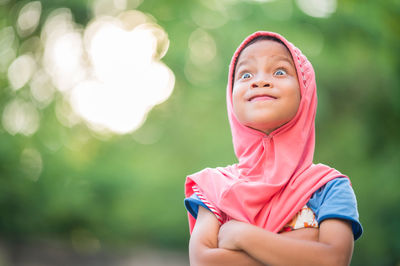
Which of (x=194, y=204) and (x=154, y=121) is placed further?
(x=154, y=121)

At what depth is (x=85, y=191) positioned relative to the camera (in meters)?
7.22

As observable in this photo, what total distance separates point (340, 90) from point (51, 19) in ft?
16.1

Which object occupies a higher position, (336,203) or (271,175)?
(271,175)

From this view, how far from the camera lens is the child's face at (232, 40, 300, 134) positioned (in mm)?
1550

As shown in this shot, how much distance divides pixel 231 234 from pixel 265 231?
0.11 meters

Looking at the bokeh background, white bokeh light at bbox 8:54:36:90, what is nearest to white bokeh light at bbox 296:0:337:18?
the bokeh background

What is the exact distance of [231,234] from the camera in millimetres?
Answer: 1398

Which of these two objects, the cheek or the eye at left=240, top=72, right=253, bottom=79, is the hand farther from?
the eye at left=240, top=72, right=253, bottom=79

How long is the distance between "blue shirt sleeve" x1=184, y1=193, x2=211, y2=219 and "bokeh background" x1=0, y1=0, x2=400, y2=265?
4824mm

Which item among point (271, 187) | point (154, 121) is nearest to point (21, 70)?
point (154, 121)

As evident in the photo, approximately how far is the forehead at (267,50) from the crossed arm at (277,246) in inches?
23.9

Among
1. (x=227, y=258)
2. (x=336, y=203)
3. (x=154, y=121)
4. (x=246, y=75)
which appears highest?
(x=154, y=121)

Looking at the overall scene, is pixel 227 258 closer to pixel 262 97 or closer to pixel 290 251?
pixel 290 251

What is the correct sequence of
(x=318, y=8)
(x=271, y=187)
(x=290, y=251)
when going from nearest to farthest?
(x=290, y=251), (x=271, y=187), (x=318, y=8)
